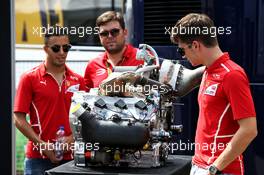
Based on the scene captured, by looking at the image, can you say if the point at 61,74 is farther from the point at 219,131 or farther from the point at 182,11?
the point at 219,131

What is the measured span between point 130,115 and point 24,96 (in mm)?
1172

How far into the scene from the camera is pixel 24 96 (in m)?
3.91

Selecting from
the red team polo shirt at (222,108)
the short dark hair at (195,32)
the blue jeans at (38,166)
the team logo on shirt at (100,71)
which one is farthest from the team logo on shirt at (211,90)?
the blue jeans at (38,166)

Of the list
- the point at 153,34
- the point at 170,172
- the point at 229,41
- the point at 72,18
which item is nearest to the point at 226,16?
the point at 229,41

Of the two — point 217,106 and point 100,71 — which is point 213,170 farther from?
point 100,71

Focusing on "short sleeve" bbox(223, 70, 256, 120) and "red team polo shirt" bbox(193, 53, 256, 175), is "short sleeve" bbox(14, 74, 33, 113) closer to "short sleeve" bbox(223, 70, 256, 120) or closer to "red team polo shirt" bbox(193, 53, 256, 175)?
"red team polo shirt" bbox(193, 53, 256, 175)

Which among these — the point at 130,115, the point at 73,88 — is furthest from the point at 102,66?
the point at 130,115

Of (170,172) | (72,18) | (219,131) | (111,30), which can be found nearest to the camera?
(219,131)

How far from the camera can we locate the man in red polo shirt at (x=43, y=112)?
388cm

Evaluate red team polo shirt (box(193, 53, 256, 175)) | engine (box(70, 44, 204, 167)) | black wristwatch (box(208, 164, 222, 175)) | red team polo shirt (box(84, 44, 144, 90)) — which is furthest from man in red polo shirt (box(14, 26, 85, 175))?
black wristwatch (box(208, 164, 222, 175))

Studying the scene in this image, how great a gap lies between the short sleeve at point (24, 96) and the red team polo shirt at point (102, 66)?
0.43m

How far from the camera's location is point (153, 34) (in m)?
4.33

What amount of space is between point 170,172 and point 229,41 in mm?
1433

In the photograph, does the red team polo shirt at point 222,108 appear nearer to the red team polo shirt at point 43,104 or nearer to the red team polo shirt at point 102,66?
the red team polo shirt at point 102,66
